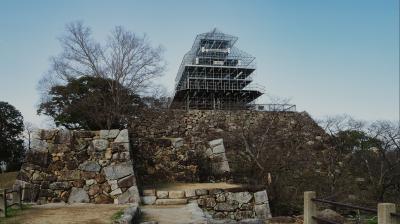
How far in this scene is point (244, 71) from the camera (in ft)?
113

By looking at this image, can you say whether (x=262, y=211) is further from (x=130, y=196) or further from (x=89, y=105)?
(x=89, y=105)

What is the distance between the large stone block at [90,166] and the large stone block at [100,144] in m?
0.40

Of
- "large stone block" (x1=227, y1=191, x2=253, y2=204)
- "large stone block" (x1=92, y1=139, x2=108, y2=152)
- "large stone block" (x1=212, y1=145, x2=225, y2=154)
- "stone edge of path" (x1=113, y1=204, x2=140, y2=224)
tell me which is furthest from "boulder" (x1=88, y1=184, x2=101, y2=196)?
"large stone block" (x1=212, y1=145, x2=225, y2=154)

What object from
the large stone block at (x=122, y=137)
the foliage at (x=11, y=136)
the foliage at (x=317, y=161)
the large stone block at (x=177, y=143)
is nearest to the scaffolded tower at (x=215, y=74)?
the foliage at (x=317, y=161)

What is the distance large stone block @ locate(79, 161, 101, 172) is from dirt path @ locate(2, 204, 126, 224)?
114 centimetres

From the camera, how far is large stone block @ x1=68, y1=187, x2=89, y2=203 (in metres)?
9.88

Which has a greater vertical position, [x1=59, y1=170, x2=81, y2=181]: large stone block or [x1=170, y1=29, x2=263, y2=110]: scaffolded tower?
[x1=170, y1=29, x2=263, y2=110]: scaffolded tower

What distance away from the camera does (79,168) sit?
10.3m

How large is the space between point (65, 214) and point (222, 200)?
12.9 feet

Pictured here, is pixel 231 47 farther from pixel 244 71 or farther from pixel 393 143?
pixel 393 143

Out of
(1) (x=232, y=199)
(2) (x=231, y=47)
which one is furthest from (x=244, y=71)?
(1) (x=232, y=199)

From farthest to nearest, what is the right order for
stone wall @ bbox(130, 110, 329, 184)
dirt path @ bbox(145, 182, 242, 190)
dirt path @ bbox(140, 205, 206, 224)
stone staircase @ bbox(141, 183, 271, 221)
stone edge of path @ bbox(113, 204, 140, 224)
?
1. stone wall @ bbox(130, 110, 329, 184)
2. dirt path @ bbox(145, 182, 242, 190)
3. stone staircase @ bbox(141, 183, 271, 221)
4. dirt path @ bbox(140, 205, 206, 224)
5. stone edge of path @ bbox(113, 204, 140, 224)

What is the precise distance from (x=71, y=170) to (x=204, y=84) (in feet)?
76.6

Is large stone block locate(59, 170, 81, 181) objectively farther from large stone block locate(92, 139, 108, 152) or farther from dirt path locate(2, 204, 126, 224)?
→ dirt path locate(2, 204, 126, 224)
